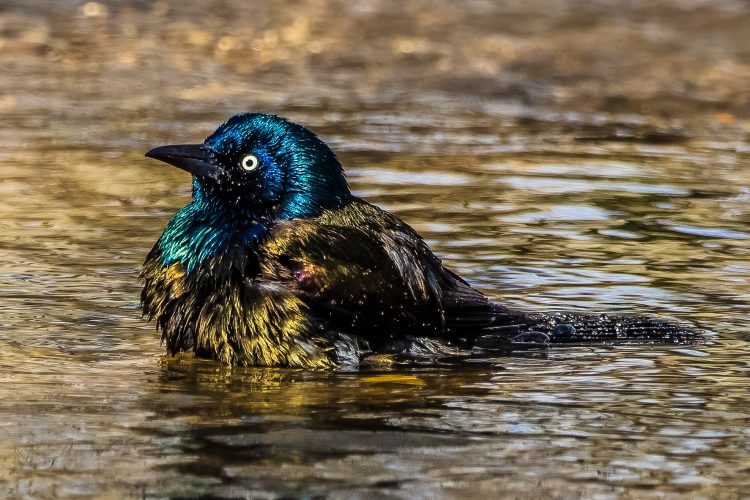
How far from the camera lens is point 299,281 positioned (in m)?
5.93

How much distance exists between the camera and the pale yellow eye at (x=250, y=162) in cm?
615

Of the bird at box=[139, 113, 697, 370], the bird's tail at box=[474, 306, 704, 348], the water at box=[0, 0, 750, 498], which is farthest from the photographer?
the bird's tail at box=[474, 306, 704, 348]

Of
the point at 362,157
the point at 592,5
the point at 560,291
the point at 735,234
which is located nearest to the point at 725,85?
the point at 592,5

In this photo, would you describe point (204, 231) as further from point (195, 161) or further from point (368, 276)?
point (368, 276)

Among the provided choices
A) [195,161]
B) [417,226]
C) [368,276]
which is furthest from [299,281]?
[417,226]

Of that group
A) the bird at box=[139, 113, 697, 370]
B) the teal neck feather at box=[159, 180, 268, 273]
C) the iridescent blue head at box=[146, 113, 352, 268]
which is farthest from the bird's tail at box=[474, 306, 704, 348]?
the teal neck feather at box=[159, 180, 268, 273]

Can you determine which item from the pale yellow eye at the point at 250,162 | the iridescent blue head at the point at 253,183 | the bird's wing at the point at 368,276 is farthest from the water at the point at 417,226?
the pale yellow eye at the point at 250,162

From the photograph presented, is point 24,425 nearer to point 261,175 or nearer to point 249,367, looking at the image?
point 249,367

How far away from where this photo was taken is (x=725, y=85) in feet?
43.4

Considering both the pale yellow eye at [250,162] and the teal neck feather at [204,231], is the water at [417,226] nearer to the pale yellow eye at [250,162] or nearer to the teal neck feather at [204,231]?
the teal neck feather at [204,231]

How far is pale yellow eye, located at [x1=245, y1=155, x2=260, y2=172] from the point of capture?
615cm

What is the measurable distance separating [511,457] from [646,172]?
18.8 feet

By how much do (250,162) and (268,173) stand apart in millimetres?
78

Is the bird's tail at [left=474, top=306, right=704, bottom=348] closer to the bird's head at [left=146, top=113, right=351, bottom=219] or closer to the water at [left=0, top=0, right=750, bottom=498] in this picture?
the water at [left=0, top=0, right=750, bottom=498]
